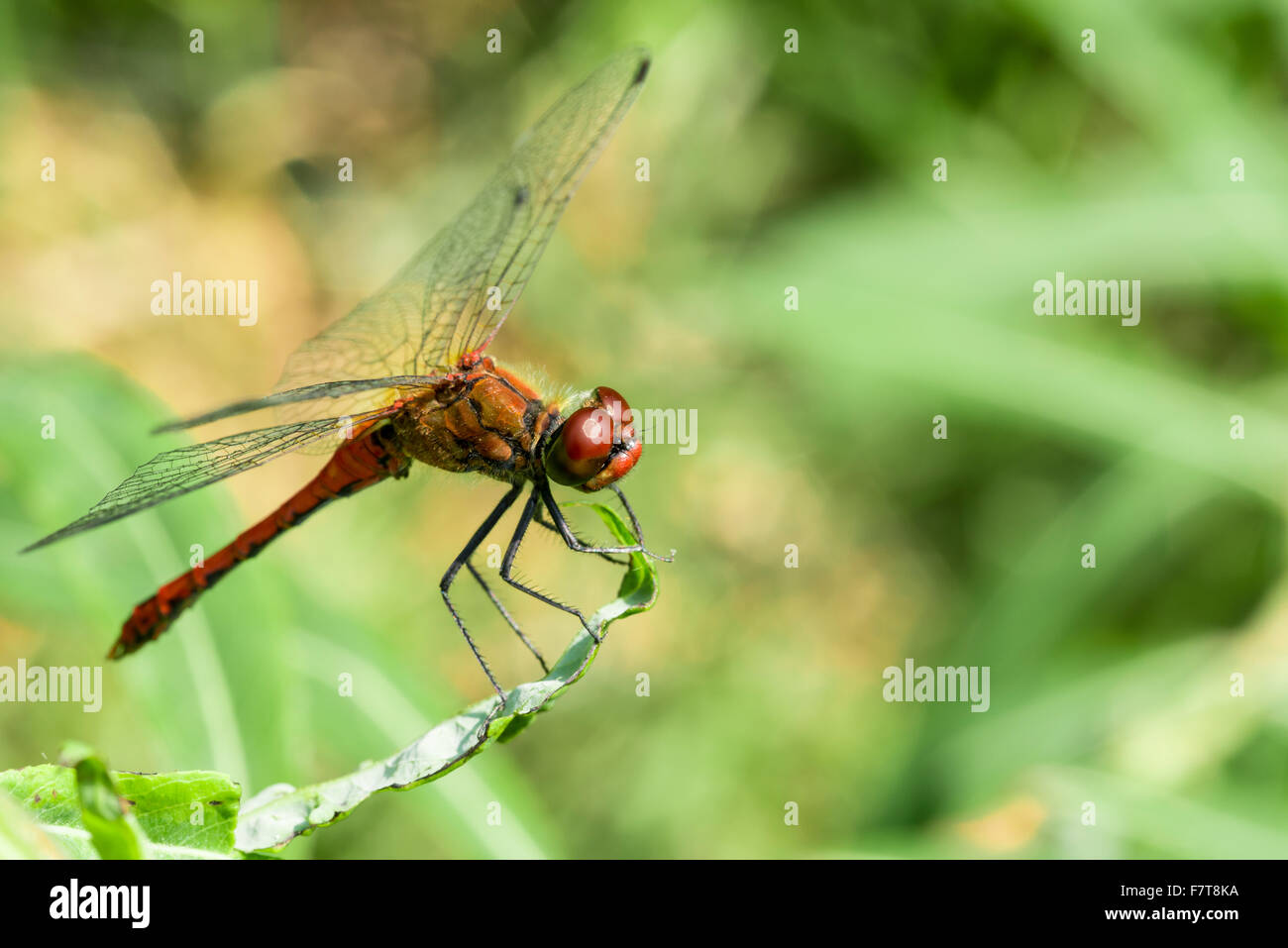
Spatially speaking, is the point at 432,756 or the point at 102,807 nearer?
the point at 102,807

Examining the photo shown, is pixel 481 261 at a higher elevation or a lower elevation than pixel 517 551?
higher

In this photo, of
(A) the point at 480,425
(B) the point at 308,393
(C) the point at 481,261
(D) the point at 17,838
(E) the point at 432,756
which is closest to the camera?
(D) the point at 17,838

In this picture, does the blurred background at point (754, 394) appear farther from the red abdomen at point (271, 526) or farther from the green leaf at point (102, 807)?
the green leaf at point (102, 807)

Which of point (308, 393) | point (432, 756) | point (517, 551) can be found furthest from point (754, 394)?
point (432, 756)

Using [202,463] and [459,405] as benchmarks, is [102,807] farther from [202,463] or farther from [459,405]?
[459,405]

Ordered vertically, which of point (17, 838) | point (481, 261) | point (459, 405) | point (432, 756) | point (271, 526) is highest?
point (481, 261)

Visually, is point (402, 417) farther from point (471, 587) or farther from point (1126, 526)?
point (1126, 526)
